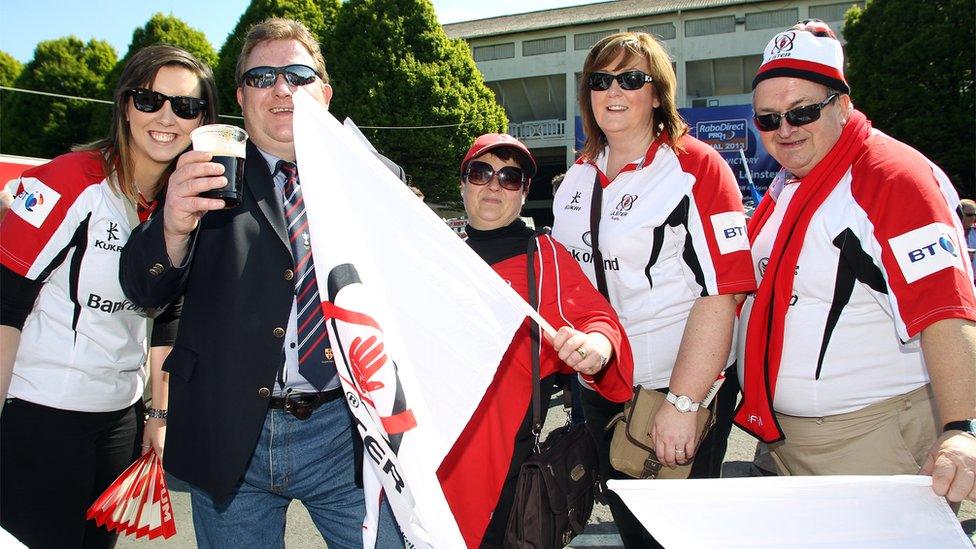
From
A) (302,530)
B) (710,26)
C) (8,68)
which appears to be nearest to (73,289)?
(302,530)

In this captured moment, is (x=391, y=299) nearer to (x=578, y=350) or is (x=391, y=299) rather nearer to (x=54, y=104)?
(x=578, y=350)

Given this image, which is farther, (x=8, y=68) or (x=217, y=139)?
(x=8, y=68)

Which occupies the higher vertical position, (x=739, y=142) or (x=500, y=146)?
(x=739, y=142)

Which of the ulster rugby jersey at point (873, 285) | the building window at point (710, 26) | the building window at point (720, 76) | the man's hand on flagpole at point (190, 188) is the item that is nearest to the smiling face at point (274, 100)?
the man's hand on flagpole at point (190, 188)

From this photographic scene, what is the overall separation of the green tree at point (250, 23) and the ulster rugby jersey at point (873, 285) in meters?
24.3

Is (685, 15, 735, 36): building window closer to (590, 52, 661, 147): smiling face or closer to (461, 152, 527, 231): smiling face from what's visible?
(590, 52, 661, 147): smiling face

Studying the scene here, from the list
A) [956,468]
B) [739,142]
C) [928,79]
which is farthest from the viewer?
[928,79]

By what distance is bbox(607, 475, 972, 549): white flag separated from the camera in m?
1.70

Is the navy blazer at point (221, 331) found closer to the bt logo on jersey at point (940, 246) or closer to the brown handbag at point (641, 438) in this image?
the brown handbag at point (641, 438)

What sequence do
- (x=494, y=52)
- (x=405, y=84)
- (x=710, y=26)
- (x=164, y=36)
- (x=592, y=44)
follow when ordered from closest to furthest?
(x=405, y=84), (x=164, y=36), (x=592, y=44), (x=710, y=26), (x=494, y=52)

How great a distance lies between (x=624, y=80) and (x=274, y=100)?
1288mm

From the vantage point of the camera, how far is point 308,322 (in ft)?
6.81

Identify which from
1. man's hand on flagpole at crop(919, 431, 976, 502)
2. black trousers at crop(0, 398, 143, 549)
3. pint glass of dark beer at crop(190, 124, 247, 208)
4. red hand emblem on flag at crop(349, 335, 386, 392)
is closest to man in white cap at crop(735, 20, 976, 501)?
man's hand on flagpole at crop(919, 431, 976, 502)

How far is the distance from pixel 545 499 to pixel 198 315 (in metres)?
1.23
